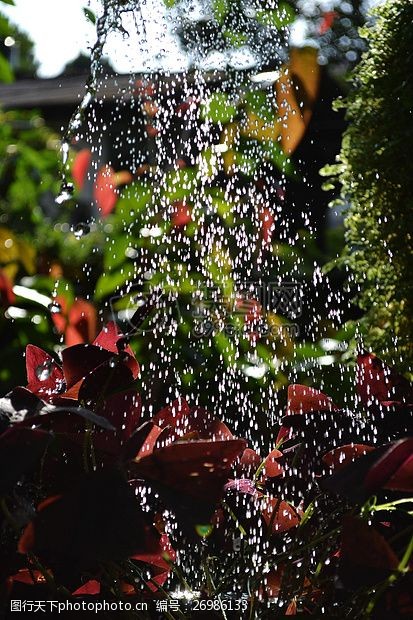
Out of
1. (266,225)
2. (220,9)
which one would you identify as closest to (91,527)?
(266,225)

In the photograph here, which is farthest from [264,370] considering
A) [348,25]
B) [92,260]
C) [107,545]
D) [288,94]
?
[348,25]

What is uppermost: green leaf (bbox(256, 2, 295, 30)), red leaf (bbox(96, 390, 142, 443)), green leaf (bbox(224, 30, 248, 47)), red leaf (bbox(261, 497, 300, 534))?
green leaf (bbox(256, 2, 295, 30))

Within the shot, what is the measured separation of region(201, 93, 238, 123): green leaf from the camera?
7.59 ft

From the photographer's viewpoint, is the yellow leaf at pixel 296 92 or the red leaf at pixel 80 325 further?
the yellow leaf at pixel 296 92

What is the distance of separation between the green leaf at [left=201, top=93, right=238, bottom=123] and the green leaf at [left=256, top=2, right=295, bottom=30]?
0.27 metres

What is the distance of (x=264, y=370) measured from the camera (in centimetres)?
176

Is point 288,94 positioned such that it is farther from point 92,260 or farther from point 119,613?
point 119,613

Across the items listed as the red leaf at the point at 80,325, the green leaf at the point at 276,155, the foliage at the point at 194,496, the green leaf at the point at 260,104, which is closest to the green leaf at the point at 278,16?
the green leaf at the point at 260,104

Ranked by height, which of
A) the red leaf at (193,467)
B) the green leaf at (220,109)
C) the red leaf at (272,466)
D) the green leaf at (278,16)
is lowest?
the red leaf at (272,466)

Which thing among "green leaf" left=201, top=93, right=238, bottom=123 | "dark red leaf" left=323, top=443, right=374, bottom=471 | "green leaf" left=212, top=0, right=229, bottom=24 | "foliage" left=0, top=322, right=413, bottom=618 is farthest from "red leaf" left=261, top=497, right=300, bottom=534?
"green leaf" left=212, top=0, right=229, bottom=24

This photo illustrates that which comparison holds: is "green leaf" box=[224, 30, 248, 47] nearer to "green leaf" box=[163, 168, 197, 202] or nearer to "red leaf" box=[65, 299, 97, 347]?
"green leaf" box=[163, 168, 197, 202]

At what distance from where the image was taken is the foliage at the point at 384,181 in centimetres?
157

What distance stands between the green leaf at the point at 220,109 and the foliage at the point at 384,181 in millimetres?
608

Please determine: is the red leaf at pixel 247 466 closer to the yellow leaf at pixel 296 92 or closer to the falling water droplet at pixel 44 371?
the falling water droplet at pixel 44 371
